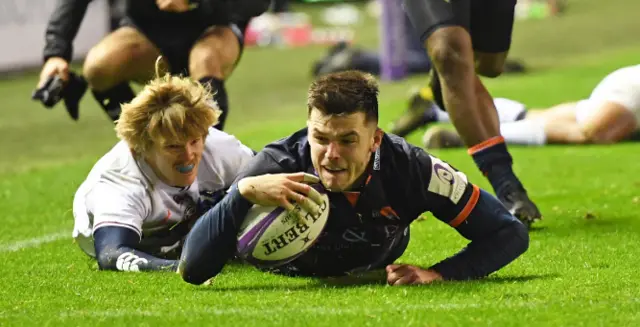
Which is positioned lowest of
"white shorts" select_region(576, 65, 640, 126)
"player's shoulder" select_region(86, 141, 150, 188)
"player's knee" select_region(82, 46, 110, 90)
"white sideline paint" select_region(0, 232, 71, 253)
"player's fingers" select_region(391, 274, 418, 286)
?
"white shorts" select_region(576, 65, 640, 126)

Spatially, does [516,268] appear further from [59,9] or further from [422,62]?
[422,62]

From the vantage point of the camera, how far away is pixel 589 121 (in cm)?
905

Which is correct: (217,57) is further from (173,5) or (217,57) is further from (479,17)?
(479,17)

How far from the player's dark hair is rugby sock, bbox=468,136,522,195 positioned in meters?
1.66

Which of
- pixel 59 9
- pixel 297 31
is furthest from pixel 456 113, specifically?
pixel 297 31

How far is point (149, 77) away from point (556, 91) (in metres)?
6.37

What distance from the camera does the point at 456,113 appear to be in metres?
6.12

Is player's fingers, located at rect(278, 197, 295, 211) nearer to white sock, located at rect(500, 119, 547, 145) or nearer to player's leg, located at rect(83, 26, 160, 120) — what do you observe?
player's leg, located at rect(83, 26, 160, 120)

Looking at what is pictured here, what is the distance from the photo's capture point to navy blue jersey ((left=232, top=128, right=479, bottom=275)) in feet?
15.3

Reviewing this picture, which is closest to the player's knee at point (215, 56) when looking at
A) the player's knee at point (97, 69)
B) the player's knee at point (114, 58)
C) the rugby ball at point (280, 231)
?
the player's knee at point (114, 58)

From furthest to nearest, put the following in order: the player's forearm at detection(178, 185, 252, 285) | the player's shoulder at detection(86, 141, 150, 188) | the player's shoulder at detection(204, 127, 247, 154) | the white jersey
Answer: the player's shoulder at detection(204, 127, 247, 154), the player's shoulder at detection(86, 141, 150, 188), the white jersey, the player's forearm at detection(178, 185, 252, 285)

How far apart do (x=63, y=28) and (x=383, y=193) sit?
3.16 metres

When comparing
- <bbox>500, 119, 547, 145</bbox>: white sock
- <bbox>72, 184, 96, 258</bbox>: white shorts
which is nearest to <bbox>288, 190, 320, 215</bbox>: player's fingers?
<bbox>72, 184, 96, 258</bbox>: white shorts

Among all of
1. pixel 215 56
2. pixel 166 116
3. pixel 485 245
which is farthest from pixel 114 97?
pixel 485 245
